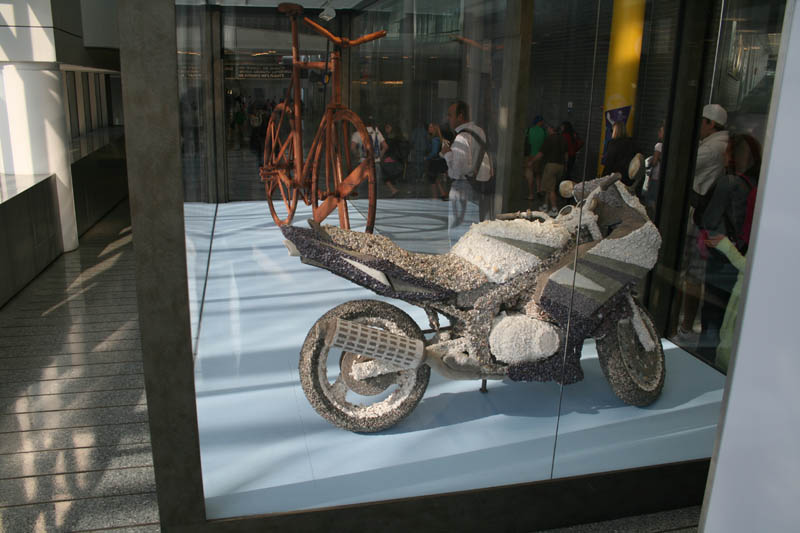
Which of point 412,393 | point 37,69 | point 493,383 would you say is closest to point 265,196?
point 412,393

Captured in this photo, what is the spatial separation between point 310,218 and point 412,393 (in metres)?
0.64

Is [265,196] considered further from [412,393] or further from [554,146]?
[554,146]

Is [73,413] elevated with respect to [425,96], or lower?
lower

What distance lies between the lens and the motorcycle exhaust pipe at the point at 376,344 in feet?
6.53

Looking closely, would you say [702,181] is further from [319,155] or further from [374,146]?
[319,155]

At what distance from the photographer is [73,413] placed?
8.92 ft

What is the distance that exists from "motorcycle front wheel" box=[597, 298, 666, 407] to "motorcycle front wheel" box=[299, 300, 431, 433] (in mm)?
643

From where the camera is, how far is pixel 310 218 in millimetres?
2064

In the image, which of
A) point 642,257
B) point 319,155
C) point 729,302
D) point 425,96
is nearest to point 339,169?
point 319,155

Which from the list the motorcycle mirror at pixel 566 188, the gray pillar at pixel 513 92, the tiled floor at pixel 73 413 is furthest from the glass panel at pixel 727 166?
the tiled floor at pixel 73 413

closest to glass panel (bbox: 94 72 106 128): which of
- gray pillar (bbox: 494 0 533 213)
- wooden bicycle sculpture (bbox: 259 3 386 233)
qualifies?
wooden bicycle sculpture (bbox: 259 3 386 233)

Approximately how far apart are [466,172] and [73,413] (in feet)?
6.33

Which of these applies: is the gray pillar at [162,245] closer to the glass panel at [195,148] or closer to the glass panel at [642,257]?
the glass panel at [195,148]

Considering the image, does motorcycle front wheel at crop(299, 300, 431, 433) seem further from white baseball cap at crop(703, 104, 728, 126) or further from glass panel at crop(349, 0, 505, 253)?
white baseball cap at crop(703, 104, 728, 126)
